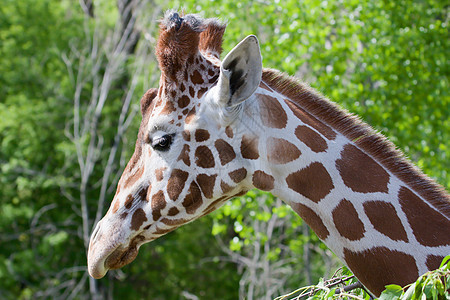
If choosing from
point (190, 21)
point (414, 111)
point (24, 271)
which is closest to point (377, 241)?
point (190, 21)

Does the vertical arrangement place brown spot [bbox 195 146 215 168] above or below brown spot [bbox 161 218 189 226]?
above

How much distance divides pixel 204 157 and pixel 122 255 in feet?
2.12

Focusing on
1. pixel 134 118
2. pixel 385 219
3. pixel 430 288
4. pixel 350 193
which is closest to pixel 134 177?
pixel 350 193

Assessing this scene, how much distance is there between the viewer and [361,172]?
250cm

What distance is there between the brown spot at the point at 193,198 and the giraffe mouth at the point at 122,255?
316 millimetres

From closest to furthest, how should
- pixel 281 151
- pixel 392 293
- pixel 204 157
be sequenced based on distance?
pixel 392 293, pixel 281 151, pixel 204 157

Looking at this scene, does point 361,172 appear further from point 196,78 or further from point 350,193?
point 196,78

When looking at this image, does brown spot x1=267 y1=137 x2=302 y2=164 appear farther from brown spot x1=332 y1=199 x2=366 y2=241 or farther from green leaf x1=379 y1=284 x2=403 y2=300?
green leaf x1=379 y1=284 x2=403 y2=300

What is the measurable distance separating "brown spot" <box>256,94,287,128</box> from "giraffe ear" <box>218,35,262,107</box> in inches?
5.6

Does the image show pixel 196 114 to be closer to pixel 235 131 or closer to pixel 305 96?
pixel 235 131

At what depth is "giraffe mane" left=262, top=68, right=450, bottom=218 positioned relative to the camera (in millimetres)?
2494

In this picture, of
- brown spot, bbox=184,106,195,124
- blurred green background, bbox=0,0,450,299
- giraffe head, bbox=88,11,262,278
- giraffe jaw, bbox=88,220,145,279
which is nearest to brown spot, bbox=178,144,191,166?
giraffe head, bbox=88,11,262,278

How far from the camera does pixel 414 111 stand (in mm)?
7801

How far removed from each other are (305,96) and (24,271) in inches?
552
